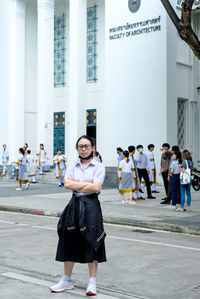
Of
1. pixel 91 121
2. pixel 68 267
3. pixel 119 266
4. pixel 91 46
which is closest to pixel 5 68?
pixel 91 46

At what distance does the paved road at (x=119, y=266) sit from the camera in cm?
539

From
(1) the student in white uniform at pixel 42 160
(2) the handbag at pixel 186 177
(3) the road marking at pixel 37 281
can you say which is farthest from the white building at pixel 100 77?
(3) the road marking at pixel 37 281

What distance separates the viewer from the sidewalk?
10445mm

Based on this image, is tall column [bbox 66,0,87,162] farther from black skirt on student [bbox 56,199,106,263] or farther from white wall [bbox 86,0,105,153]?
black skirt on student [bbox 56,199,106,263]

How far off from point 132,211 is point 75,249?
7631mm

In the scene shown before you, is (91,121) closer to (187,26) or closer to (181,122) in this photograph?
(181,122)

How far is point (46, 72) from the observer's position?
85.7 feet

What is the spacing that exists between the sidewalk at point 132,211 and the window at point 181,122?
4698mm

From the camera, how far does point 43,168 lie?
25.7m

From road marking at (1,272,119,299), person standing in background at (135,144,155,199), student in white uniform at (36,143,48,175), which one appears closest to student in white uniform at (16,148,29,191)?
student in white uniform at (36,143,48,175)

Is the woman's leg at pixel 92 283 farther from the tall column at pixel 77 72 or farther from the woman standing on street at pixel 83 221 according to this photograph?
the tall column at pixel 77 72

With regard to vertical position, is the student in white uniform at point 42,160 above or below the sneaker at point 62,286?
above

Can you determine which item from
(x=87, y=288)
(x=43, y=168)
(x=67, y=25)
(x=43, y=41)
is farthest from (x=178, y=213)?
(x=67, y=25)

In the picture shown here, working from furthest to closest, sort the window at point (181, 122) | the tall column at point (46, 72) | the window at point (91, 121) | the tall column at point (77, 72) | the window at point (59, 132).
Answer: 1. the window at point (59, 132)
2. the window at point (91, 121)
3. the tall column at point (46, 72)
4. the tall column at point (77, 72)
5. the window at point (181, 122)
